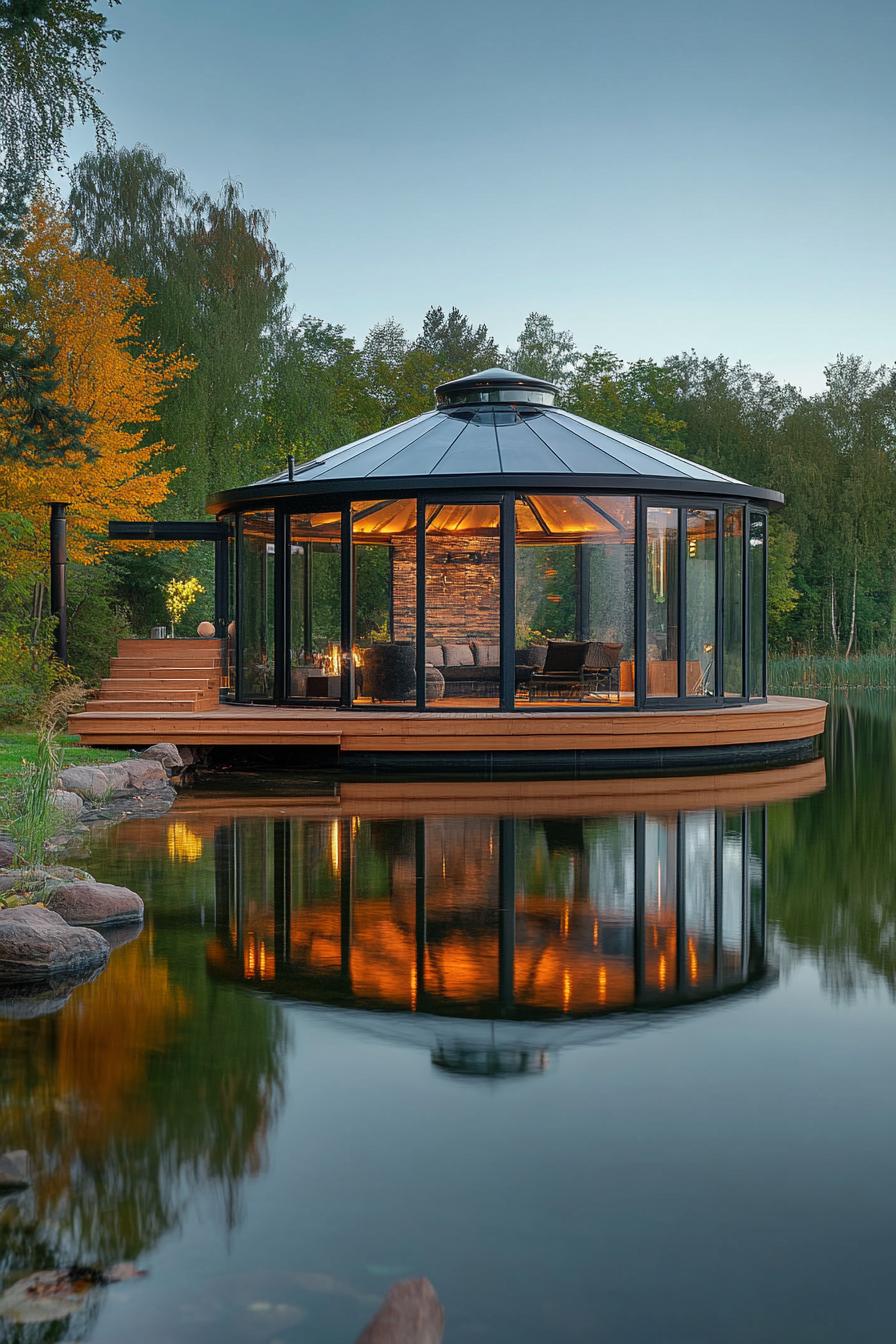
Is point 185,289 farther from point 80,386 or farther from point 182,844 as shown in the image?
point 182,844

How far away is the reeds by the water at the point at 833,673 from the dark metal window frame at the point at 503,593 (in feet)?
38.2

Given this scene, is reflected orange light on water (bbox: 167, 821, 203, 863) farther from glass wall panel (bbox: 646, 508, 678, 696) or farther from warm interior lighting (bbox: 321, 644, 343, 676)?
glass wall panel (bbox: 646, 508, 678, 696)

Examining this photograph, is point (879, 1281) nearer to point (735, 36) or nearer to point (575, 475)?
point (575, 475)

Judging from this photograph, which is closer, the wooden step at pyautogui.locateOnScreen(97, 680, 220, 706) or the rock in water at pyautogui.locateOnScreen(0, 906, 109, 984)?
the rock in water at pyautogui.locateOnScreen(0, 906, 109, 984)

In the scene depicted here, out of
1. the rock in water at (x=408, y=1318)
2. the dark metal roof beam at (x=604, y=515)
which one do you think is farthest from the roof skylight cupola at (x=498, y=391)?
the rock in water at (x=408, y=1318)

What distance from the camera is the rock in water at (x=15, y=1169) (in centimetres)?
292

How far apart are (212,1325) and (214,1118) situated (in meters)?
0.99

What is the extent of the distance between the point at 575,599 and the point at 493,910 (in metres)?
9.27

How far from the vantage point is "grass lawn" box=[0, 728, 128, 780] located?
Result: 10.5 m

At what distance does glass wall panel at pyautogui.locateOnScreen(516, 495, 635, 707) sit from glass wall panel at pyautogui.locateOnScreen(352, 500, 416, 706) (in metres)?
1.16

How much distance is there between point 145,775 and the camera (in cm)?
1055

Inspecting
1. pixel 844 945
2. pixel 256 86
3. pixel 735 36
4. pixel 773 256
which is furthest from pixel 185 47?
pixel 844 945

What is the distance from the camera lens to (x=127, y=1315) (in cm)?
239

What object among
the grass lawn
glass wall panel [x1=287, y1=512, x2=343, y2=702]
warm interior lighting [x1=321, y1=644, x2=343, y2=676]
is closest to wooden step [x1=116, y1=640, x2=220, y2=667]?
glass wall panel [x1=287, y1=512, x2=343, y2=702]
